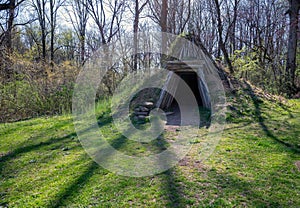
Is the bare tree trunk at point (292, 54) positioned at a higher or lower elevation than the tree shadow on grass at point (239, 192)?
higher

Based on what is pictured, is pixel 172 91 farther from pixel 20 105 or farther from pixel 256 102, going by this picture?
pixel 20 105

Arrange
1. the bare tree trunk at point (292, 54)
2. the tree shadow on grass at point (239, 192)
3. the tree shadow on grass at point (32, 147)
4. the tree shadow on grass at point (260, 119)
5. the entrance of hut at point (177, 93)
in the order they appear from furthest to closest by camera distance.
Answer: the bare tree trunk at point (292, 54) < the entrance of hut at point (177, 93) < the tree shadow on grass at point (32, 147) < the tree shadow on grass at point (260, 119) < the tree shadow on grass at point (239, 192)

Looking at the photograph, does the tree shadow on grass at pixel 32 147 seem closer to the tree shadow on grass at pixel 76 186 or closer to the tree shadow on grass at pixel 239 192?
the tree shadow on grass at pixel 76 186

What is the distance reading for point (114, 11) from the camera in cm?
1839

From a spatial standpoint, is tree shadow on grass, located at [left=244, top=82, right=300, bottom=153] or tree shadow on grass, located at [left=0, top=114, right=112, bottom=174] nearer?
tree shadow on grass, located at [left=244, top=82, right=300, bottom=153]

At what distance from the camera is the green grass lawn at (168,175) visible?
99.1 inches

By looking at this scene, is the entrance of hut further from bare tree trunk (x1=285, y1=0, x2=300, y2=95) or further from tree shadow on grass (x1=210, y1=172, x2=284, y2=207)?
bare tree trunk (x1=285, y1=0, x2=300, y2=95)

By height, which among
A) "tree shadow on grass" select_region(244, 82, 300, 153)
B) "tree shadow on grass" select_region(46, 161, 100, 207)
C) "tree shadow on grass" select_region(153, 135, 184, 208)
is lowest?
"tree shadow on grass" select_region(46, 161, 100, 207)

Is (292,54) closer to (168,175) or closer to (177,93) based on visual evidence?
(177,93)

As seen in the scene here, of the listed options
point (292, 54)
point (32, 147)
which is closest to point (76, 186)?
point (32, 147)

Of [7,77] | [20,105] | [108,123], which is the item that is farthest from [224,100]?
[7,77]

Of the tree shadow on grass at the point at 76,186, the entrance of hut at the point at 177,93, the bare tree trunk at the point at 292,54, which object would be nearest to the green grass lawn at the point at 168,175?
the tree shadow on grass at the point at 76,186

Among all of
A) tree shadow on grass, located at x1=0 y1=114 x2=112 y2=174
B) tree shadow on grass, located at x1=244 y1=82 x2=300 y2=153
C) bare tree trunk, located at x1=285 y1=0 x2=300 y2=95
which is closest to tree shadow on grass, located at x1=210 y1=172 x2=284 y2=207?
tree shadow on grass, located at x1=244 y1=82 x2=300 y2=153

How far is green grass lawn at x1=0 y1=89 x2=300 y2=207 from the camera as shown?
252 centimetres
